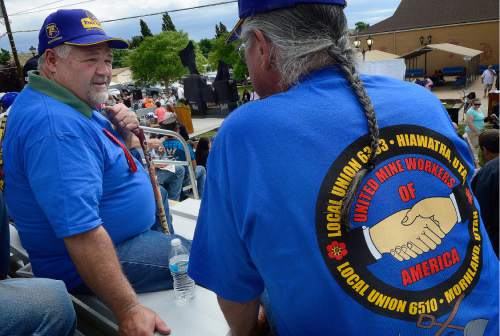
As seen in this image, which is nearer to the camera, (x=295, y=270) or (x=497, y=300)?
(x=295, y=270)

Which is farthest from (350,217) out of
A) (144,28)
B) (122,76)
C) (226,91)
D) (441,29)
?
(144,28)

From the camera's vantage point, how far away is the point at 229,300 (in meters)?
1.24

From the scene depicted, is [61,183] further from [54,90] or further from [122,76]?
[122,76]

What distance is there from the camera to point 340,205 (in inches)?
40.8

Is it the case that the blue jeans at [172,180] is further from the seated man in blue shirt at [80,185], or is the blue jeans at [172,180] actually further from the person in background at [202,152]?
the seated man in blue shirt at [80,185]

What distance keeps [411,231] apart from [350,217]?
0.58ft

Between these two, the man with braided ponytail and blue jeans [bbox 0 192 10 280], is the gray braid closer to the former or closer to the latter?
the man with braided ponytail

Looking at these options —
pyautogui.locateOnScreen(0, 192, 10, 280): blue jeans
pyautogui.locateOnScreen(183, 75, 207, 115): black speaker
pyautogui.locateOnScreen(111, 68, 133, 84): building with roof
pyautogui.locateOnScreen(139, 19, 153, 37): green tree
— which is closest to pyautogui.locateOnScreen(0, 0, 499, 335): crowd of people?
pyautogui.locateOnScreen(0, 192, 10, 280): blue jeans

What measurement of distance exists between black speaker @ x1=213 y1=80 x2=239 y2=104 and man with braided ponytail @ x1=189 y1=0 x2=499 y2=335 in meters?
23.2

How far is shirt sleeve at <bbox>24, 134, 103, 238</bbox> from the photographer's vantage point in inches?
62.5

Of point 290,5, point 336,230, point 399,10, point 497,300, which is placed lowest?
point 497,300

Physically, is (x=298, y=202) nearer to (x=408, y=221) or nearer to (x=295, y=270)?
(x=295, y=270)

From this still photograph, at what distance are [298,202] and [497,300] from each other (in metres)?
0.71

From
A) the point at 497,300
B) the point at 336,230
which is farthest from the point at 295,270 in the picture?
the point at 497,300
